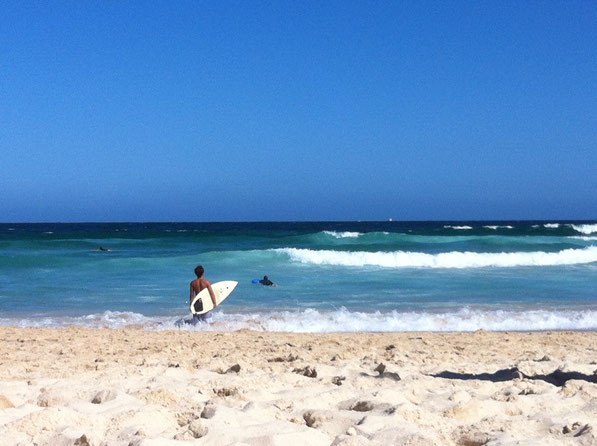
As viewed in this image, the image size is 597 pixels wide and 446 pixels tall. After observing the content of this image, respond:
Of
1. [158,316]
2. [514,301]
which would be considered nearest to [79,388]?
[158,316]

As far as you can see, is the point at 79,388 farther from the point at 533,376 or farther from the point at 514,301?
the point at 514,301

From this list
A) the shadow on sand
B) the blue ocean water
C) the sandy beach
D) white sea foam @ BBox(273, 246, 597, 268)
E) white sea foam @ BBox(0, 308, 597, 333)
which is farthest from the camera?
white sea foam @ BBox(273, 246, 597, 268)

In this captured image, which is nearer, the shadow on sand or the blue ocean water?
the shadow on sand

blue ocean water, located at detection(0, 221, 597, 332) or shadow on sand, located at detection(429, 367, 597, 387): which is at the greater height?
shadow on sand, located at detection(429, 367, 597, 387)

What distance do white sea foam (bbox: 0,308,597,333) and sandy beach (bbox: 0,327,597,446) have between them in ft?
7.50

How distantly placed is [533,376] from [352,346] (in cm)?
264

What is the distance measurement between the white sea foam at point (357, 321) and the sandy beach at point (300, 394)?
7.50 ft

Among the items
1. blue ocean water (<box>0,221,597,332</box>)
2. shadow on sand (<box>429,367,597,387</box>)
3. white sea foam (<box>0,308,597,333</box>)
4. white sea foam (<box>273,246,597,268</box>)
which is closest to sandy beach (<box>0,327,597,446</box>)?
shadow on sand (<box>429,367,597,387</box>)

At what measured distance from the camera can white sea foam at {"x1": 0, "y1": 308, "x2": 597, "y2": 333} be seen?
32.8 feet

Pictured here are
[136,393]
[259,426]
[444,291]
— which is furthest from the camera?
[444,291]

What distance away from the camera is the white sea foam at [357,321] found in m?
9.99

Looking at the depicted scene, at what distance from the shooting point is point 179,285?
1580cm

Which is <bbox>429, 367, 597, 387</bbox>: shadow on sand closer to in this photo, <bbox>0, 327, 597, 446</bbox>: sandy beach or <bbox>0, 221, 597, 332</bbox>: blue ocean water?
<bbox>0, 327, 597, 446</bbox>: sandy beach

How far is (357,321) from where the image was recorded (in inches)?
407
